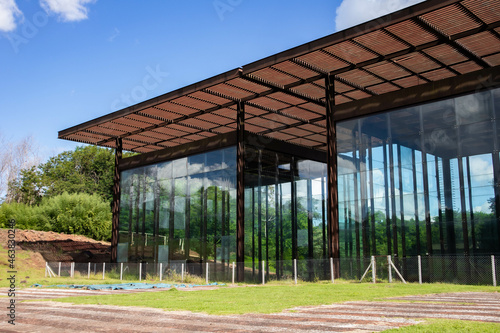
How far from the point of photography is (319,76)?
26.4 m

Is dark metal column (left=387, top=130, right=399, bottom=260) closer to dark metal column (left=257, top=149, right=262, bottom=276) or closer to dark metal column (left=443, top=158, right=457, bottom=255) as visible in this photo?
Result: dark metal column (left=443, top=158, right=457, bottom=255)

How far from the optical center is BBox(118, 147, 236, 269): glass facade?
3134 cm

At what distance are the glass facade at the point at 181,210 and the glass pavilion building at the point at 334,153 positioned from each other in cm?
10

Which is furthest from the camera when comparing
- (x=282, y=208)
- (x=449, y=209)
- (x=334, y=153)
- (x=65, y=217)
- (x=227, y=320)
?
(x=65, y=217)

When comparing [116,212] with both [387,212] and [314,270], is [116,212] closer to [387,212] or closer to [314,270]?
[314,270]

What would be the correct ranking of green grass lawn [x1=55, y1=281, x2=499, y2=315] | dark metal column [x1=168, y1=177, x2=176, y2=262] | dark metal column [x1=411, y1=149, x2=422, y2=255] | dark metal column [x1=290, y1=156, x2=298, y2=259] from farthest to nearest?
dark metal column [x1=168, y1=177, x2=176, y2=262]
dark metal column [x1=290, y1=156, x2=298, y2=259]
dark metal column [x1=411, y1=149, x2=422, y2=255]
green grass lawn [x1=55, y1=281, x2=499, y2=315]

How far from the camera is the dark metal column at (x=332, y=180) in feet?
83.8

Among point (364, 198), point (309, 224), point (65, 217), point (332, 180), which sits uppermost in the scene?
point (332, 180)

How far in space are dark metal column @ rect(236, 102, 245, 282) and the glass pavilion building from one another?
70 mm

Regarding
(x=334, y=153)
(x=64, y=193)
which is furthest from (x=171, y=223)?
(x=64, y=193)

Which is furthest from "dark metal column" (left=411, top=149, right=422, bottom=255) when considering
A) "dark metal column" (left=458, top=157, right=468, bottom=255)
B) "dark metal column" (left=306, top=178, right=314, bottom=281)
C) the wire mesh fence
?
"dark metal column" (left=306, top=178, right=314, bottom=281)

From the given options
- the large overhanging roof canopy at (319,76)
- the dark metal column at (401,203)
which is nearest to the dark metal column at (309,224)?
the large overhanging roof canopy at (319,76)

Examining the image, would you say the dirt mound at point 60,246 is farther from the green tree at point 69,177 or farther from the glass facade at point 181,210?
the green tree at point 69,177

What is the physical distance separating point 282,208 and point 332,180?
26.8 feet
